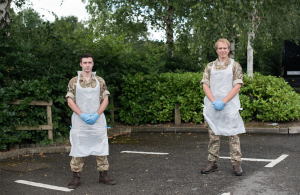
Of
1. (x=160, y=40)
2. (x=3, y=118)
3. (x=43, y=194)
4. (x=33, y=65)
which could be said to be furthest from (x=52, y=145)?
(x=160, y=40)

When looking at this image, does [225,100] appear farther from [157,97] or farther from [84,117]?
[157,97]

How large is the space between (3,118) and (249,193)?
479 cm

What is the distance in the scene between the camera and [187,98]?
9.55 m

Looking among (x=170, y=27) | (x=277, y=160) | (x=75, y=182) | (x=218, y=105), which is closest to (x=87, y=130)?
(x=75, y=182)

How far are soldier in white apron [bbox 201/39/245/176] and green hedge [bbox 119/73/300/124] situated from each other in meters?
4.30

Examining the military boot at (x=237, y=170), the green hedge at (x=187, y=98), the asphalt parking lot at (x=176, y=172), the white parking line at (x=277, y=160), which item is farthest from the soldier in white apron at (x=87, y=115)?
the green hedge at (x=187, y=98)

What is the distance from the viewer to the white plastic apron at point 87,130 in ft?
14.6

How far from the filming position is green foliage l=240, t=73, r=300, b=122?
28.5ft

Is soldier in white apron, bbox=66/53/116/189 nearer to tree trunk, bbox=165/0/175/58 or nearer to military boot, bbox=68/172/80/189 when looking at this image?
military boot, bbox=68/172/80/189

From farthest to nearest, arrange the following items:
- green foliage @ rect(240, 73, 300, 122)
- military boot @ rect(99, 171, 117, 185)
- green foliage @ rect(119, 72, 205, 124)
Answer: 1. green foliage @ rect(119, 72, 205, 124)
2. green foliage @ rect(240, 73, 300, 122)
3. military boot @ rect(99, 171, 117, 185)

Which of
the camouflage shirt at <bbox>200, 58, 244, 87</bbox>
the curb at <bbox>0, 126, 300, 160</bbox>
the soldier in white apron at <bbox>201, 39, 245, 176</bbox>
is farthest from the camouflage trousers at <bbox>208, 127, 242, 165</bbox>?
the curb at <bbox>0, 126, 300, 160</bbox>

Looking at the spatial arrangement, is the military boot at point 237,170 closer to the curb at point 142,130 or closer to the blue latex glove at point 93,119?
the blue latex glove at point 93,119

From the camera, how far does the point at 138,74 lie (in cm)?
995

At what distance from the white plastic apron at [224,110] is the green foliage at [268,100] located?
13.9ft
